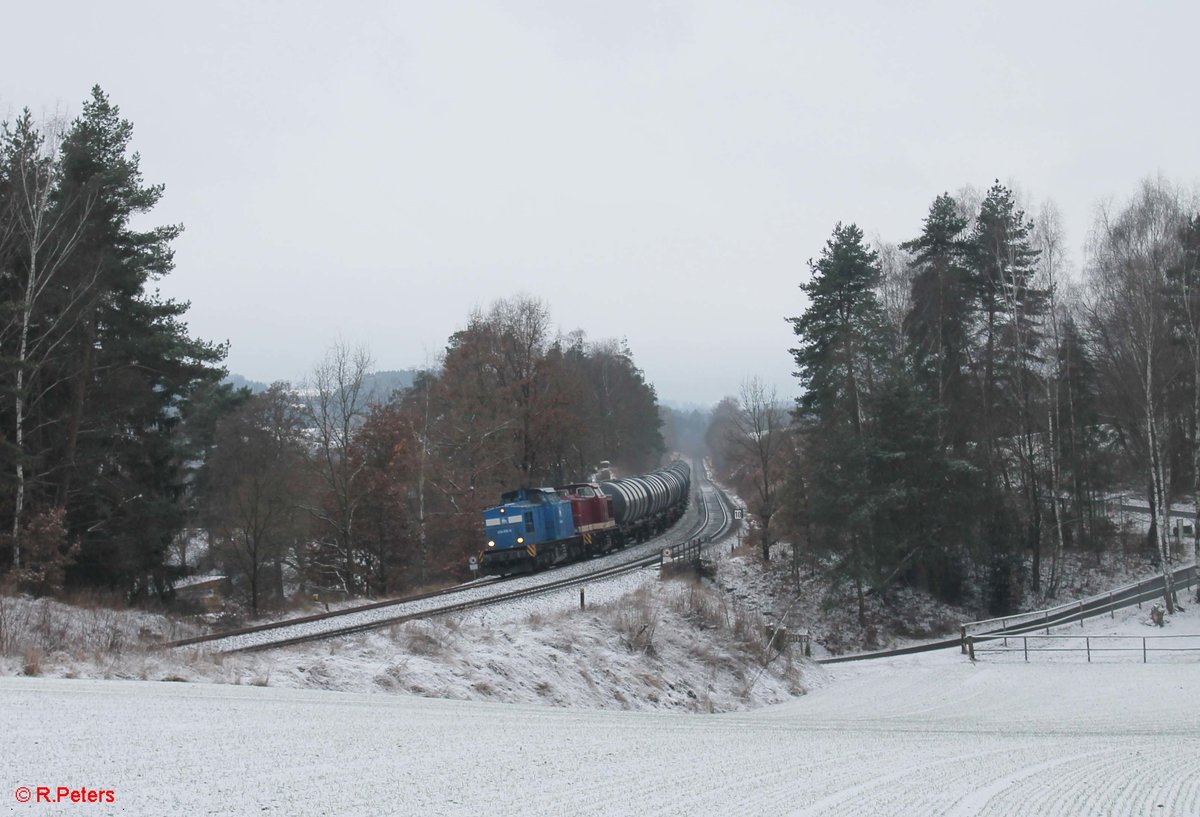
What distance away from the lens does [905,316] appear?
44.9 m

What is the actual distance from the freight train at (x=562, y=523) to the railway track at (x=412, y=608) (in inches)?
37.2

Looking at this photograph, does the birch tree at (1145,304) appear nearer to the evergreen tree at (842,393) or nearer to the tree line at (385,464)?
the evergreen tree at (842,393)

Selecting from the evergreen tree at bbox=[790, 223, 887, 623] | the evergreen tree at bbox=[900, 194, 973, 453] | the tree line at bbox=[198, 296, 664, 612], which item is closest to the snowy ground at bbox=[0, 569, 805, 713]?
the evergreen tree at bbox=[790, 223, 887, 623]

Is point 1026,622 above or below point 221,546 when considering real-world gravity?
below

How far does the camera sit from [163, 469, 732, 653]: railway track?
17.8m

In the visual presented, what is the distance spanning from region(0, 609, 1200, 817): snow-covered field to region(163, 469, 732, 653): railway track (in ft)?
18.1

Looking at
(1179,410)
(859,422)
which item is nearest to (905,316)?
(859,422)

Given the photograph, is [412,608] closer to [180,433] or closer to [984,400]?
[984,400]

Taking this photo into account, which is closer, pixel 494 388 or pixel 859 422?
pixel 859 422

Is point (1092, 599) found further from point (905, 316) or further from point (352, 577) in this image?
point (352, 577)

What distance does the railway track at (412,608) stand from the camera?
58.3 feet

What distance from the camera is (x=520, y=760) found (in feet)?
27.8

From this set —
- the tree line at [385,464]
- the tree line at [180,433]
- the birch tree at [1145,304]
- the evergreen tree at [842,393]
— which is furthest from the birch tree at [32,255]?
the birch tree at [1145,304]

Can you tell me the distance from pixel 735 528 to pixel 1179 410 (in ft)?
110
